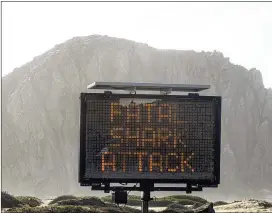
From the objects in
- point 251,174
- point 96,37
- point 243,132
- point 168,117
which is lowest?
point 251,174

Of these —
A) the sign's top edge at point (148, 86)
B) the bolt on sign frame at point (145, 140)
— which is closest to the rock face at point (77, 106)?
the bolt on sign frame at point (145, 140)

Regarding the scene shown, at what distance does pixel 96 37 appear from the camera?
11494cm

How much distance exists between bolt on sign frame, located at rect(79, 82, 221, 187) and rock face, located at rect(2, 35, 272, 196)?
2996 inches

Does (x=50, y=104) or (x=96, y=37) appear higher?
(x=96, y=37)

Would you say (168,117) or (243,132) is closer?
(168,117)

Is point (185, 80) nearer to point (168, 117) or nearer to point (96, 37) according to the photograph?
point (96, 37)

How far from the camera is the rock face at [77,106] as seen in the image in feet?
305

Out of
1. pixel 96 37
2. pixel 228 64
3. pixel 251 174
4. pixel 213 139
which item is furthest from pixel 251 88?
pixel 213 139

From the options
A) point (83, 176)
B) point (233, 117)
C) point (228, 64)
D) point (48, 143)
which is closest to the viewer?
point (83, 176)

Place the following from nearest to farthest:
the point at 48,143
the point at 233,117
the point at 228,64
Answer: the point at 48,143 → the point at 233,117 → the point at 228,64

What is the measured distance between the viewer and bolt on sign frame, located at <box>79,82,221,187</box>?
14117 millimetres

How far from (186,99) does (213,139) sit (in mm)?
1199

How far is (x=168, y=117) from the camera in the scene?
47.2 feet

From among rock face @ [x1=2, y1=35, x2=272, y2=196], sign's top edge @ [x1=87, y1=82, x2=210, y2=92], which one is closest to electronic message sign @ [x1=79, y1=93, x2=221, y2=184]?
sign's top edge @ [x1=87, y1=82, x2=210, y2=92]
